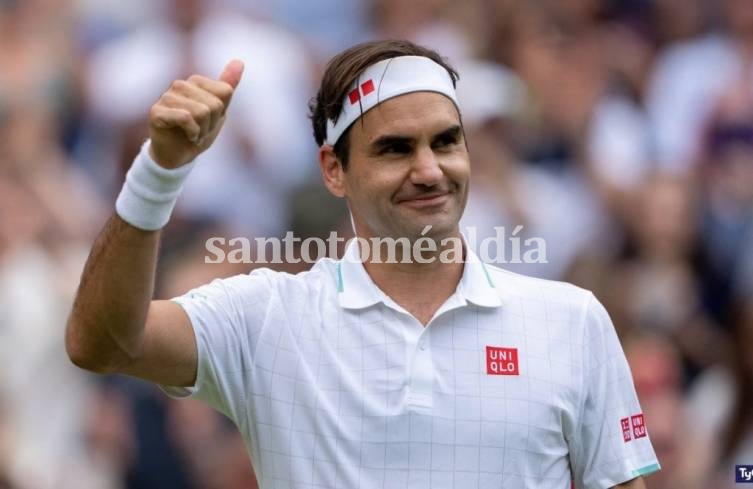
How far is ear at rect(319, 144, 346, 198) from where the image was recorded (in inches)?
164

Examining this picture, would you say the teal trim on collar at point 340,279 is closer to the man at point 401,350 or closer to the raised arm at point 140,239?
the man at point 401,350

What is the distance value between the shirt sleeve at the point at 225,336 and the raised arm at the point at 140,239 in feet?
0.64

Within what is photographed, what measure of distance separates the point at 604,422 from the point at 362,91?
1.06 metres

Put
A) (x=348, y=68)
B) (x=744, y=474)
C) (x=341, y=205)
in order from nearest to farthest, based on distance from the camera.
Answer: (x=348, y=68), (x=744, y=474), (x=341, y=205)

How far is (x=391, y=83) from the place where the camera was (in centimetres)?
396

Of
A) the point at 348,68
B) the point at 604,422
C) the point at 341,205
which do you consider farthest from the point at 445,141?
the point at 341,205

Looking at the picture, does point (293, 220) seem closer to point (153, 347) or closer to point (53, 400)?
point (53, 400)

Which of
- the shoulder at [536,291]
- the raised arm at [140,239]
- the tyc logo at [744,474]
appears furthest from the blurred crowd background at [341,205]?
the raised arm at [140,239]

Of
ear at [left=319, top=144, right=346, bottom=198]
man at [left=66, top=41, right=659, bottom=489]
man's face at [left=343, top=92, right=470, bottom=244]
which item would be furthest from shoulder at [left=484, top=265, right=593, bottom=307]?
ear at [left=319, top=144, right=346, bottom=198]

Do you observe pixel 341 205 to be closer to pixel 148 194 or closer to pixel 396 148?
pixel 396 148

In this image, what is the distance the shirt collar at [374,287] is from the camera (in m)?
3.92

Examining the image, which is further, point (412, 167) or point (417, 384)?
point (412, 167)

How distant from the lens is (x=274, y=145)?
25.8 ft

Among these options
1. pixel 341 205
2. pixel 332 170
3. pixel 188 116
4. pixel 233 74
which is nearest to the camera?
pixel 188 116
